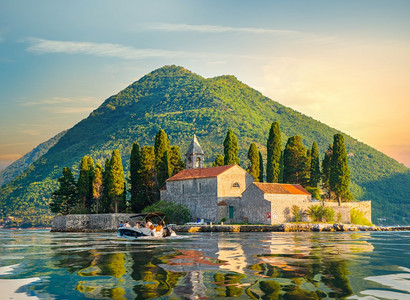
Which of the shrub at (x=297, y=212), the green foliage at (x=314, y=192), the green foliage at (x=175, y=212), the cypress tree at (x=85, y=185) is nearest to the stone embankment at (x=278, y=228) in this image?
the shrub at (x=297, y=212)

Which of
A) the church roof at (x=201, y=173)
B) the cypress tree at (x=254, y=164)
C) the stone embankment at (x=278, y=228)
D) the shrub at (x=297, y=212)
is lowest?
the stone embankment at (x=278, y=228)

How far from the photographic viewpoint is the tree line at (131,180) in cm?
6831

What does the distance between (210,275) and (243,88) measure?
17736 cm

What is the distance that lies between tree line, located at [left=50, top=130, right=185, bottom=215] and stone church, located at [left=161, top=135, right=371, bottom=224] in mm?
3087

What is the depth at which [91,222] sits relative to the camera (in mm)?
64625

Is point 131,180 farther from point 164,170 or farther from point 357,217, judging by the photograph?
point 357,217

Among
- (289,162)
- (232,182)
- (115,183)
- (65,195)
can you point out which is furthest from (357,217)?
(65,195)

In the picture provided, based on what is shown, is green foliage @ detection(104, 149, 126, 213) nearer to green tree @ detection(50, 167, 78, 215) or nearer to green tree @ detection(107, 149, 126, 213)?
green tree @ detection(107, 149, 126, 213)

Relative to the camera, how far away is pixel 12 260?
2180 centimetres

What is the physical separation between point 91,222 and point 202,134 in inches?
3228

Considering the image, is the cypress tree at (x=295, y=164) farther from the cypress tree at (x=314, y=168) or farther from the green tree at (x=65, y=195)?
the green tree at (x=65, y=195)

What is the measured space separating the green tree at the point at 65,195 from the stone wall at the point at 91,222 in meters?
8.88

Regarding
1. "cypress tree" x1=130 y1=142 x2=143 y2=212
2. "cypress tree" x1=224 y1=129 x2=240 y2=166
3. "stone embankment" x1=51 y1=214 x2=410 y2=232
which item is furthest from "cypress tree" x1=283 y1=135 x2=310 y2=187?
"cypress tree" x1=130 y1=142 x2=143 y2=212

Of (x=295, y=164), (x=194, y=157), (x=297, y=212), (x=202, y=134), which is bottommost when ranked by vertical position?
(x=297, y=212)
